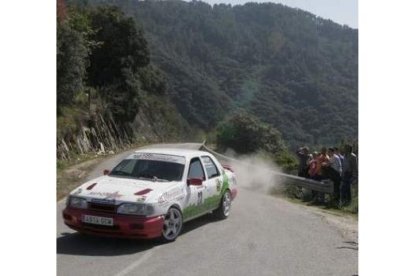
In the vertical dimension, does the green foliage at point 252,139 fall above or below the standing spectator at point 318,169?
above

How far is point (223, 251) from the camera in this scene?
20.3 feet

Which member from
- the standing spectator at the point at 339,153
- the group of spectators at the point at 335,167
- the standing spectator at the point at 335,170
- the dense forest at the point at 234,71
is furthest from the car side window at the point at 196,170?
the standing spectator at the point at 335,170

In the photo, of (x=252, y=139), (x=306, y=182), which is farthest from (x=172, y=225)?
(x=252, y=139)

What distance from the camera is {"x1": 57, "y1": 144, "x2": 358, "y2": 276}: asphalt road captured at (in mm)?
5461

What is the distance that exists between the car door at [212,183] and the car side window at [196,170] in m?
0.14

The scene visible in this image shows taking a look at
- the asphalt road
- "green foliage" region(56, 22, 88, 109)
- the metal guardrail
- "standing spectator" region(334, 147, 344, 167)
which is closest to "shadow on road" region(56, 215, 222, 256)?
the asphalt road

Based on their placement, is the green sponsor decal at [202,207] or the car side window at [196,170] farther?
the car side window at [196,170]

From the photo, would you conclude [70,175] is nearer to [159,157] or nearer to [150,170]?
[150,170]

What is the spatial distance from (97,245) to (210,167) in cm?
263

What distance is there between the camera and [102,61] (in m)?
8.17

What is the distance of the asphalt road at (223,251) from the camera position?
5461 millimetres

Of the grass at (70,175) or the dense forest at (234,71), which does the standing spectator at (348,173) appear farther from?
the grass at (70,175)
